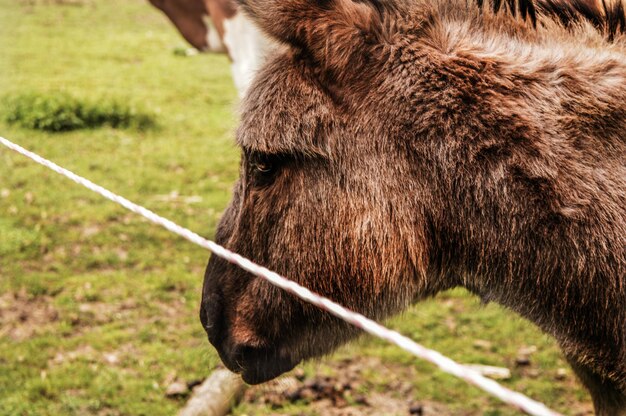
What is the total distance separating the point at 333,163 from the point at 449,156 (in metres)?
0.38

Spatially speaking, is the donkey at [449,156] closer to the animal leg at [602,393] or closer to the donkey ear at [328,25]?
the donkey ear at [328,25]

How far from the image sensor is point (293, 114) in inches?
85.7

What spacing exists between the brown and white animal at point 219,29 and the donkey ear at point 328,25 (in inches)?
156

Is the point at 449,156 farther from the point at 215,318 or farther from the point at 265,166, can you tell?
the point at 215,318

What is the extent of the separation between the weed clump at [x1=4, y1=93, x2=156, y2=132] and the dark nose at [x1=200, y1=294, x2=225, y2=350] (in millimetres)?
7428

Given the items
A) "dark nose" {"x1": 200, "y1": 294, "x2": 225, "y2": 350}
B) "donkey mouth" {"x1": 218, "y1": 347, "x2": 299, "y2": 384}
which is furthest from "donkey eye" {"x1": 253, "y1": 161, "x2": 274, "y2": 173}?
"donkey mouth" {"x1": 218, "y1": 347, "x2": 299, "y2": 384}

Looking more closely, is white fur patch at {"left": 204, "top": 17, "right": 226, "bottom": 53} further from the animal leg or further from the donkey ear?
the animal leg

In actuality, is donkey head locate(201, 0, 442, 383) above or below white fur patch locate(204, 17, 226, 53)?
above

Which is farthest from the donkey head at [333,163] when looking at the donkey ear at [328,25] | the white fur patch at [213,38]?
the white fur patch at [213,38]

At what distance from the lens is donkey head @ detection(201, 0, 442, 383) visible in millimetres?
2113

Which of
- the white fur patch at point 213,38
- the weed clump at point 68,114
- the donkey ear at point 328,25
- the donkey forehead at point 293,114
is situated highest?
the donkey ear at point 328,25

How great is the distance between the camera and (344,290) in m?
2.25

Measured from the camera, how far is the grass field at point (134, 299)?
4344mm

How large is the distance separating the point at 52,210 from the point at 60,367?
2779mm
